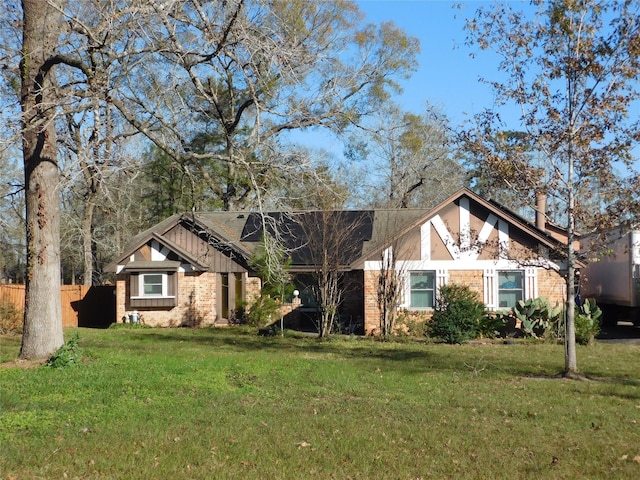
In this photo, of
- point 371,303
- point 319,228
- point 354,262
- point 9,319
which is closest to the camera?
point 319,228

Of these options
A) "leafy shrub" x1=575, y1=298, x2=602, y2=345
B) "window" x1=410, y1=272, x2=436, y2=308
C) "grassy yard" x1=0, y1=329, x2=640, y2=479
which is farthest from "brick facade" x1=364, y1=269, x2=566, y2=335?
"grassy yard" x1=0, y1=329, x2=640, y2=479

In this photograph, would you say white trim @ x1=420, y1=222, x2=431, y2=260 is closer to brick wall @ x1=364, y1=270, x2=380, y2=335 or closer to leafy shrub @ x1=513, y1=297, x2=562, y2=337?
brick wall @ x1=364, y1=270, x2=380, y2=335

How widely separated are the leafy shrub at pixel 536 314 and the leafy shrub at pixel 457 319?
1406mm

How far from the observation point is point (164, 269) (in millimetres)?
25516

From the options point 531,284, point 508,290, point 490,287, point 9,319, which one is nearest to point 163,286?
point 9,319

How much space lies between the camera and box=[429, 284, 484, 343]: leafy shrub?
19875 millimetres

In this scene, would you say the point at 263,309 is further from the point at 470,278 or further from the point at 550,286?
the point at 550,286

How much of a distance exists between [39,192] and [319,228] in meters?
9.89

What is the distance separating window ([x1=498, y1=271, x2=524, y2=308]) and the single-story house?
0.03 metres

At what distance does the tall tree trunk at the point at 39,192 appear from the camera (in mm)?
12594

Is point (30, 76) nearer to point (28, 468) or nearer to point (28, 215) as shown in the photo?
point (28, 215)

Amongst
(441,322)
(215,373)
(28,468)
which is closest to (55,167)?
(215,373)

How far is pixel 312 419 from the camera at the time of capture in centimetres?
874

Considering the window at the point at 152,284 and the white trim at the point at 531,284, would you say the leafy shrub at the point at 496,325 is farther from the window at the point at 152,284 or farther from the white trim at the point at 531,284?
the window at the point at 152,284
